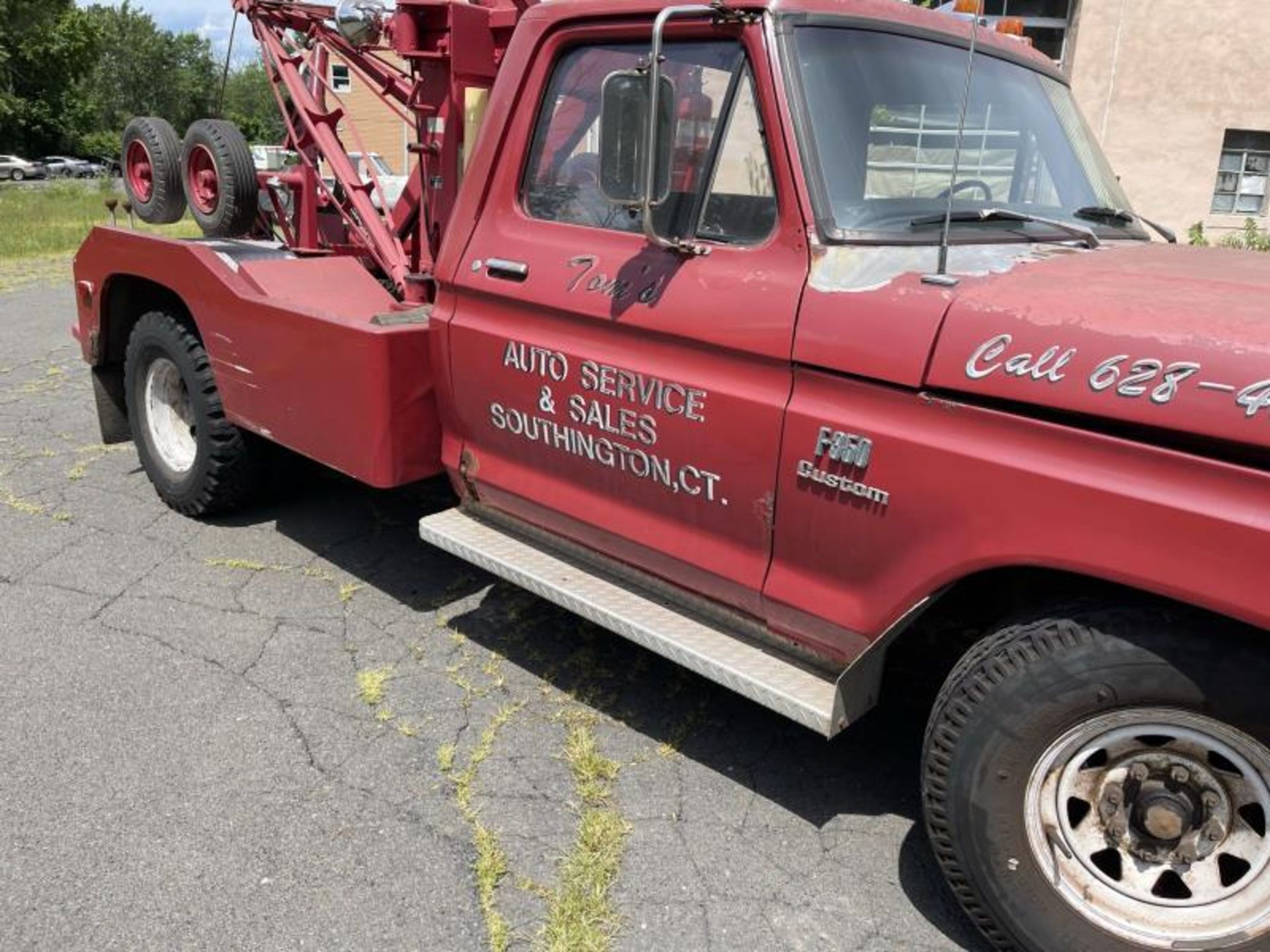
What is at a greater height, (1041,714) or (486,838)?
(1041,714)

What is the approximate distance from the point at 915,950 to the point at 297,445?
2.78 meters

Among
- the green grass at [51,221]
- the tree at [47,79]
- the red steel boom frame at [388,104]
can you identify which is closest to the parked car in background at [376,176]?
the red steel boom frame at [388,104]

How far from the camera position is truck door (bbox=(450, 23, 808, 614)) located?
2.68 metres

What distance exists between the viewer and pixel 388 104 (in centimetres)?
502

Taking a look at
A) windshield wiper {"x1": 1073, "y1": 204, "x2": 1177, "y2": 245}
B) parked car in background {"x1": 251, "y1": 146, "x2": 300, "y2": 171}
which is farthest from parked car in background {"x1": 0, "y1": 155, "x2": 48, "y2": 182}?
windshield wiper {"x1": 1073, "y1": 204, "x2": 1177, "y2": 245}

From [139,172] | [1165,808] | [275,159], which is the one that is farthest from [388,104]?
[1165,808]

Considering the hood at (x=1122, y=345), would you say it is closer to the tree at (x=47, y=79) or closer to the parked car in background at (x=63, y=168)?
the parked car in background at (x=63, y=168)

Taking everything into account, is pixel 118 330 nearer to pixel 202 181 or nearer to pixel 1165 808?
pixel 202 181

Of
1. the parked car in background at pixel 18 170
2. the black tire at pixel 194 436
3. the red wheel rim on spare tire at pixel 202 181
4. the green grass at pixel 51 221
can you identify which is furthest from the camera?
the parked car in background at pixel 18 170

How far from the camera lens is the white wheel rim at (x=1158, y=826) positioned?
2.13 meters

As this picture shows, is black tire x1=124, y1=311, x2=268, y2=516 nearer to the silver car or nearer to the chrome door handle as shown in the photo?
the chrome door handle

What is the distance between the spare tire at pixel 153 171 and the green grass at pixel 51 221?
143 inches

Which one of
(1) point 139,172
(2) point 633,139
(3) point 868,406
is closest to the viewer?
(3) point 868,406

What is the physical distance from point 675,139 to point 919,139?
666mm
